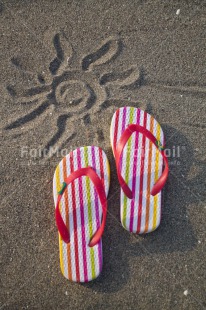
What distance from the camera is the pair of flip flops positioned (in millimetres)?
1104

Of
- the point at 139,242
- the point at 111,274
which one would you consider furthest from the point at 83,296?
the point at 139,242

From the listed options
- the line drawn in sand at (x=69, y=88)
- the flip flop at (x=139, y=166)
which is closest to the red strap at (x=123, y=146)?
the flip flop at (x=139, y=166)

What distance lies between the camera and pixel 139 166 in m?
1.22

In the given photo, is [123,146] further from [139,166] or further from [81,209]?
[81,209]

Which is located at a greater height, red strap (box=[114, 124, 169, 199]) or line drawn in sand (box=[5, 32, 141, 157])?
line drawn in sand (box=[5, 32, 141, 157])

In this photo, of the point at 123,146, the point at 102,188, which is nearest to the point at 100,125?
the point at 123,146

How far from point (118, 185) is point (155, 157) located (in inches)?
6.5

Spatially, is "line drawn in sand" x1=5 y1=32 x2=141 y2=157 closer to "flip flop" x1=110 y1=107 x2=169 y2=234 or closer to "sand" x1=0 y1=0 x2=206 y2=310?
"sand" x1=0 y1=0 x2=206 y2=310

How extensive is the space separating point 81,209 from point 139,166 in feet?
0.83

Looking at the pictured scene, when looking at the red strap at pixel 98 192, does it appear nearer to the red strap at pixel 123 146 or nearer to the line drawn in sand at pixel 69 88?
the red strap at pixel 123 146

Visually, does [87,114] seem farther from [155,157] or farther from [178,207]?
[178,207]

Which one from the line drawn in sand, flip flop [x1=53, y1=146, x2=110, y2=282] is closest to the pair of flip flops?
flip flop [x1=53, y1=146, x2=110, y2=282]

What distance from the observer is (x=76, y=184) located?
1.18 m

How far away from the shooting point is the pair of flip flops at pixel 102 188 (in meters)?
1.10
